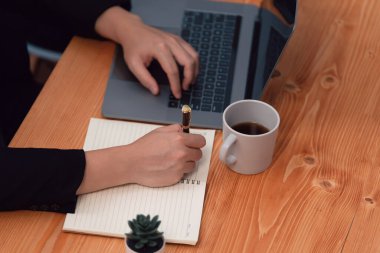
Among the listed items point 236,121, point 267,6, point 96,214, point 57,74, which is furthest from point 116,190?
point 267,6

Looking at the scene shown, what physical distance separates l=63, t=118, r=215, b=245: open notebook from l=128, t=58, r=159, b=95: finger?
20 centimetres

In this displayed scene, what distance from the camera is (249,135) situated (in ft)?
3.67

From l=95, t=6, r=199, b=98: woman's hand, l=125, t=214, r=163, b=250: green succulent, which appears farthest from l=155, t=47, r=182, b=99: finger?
l=125, t=214, r=163, b=250: green succulent

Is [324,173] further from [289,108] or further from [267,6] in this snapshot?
[267,6]

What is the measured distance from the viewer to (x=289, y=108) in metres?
1.32

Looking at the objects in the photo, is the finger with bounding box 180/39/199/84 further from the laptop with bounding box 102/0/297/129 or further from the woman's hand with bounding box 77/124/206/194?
the woman's hand with bounding box 77/124/206/194

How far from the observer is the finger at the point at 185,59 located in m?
1.33

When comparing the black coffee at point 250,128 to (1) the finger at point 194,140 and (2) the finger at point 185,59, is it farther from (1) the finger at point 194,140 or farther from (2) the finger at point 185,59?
(2) the finger at point 185,59

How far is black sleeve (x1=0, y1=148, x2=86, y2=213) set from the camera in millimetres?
1112

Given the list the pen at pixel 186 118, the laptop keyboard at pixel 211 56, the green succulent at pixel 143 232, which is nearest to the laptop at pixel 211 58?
the laptop keyboard at pixel 211 56

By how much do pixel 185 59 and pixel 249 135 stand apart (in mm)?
291

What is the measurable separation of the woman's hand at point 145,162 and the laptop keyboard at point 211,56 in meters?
0.15

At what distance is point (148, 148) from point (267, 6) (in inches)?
18.4

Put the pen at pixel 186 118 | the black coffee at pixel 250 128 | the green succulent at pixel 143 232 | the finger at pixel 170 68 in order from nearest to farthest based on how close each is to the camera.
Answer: the green succulent at pixel 143 232 → the pen at pixel 186 118 → the black coffee at pixel 250 128 → the finger at pixel 170 68
